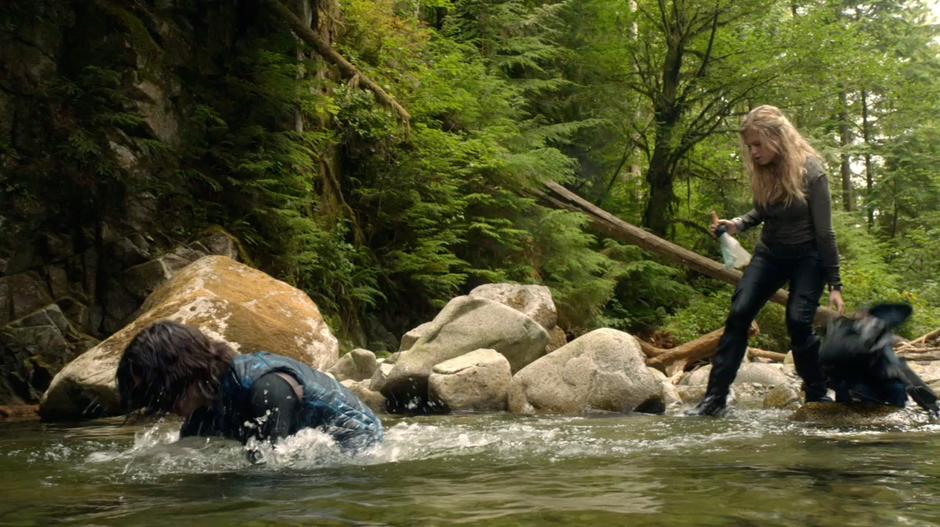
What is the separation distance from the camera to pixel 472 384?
26.3 feet

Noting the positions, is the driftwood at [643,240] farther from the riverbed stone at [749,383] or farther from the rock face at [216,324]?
the rock face at [216,324]

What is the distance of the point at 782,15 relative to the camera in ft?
64.4

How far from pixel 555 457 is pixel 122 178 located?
740 centimetres

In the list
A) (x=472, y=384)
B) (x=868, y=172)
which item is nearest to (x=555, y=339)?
(x=472, y=384)

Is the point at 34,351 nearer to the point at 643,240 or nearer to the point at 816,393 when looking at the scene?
the point at 816,393

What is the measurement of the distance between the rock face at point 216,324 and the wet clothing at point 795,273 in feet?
13.3

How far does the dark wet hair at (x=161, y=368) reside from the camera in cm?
360

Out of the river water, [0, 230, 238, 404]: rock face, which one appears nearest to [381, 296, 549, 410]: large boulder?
the river water

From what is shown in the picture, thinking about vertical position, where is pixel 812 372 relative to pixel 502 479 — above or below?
above

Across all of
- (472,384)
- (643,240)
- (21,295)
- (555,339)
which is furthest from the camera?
(643,240)

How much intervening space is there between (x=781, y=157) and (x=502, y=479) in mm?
3727

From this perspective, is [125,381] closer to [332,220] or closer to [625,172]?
[332,220]

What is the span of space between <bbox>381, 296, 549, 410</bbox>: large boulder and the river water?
103 inches

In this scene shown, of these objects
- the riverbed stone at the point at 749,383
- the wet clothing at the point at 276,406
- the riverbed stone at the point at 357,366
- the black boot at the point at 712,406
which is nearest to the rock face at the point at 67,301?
the riverbed stone at the point at 357,366
